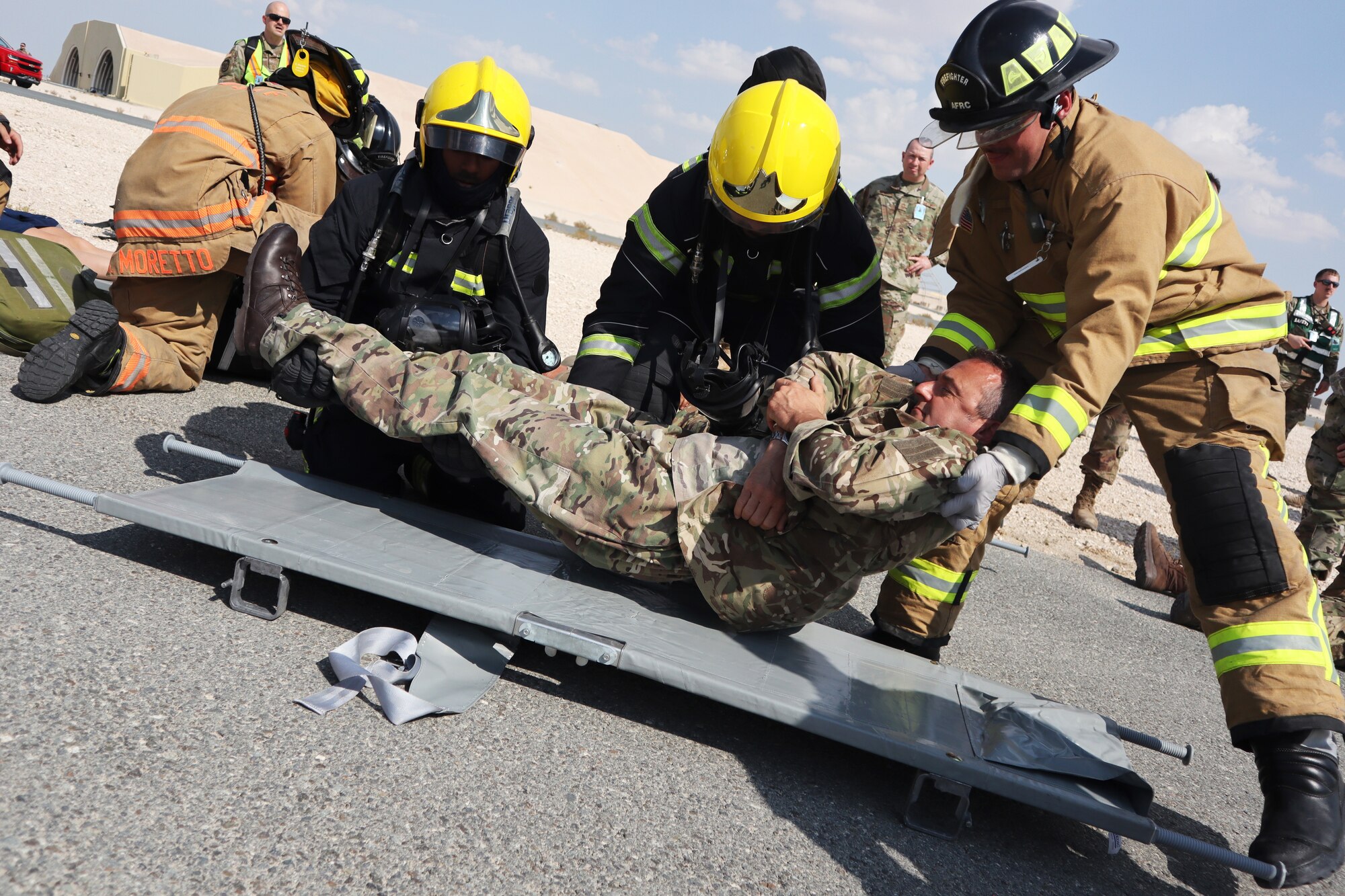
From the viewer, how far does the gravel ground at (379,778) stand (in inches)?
65.9

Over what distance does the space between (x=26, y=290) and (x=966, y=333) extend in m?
4.31

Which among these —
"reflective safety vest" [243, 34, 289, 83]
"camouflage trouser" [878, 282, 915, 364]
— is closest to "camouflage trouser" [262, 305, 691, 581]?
"camouflage trouser" [878, 282, 915, 364]

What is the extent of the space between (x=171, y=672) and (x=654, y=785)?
1143mm

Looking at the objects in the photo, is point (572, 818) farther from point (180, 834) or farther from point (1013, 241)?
point (1013, 241)

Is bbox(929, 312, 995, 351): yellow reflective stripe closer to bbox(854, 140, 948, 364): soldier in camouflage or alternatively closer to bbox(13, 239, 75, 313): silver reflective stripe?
bbox(13, 239, 75, 313): silver reflective stripe

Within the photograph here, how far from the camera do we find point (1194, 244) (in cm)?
267

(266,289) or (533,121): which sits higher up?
(533,121)

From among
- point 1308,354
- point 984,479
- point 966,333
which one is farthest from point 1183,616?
point 1308,354

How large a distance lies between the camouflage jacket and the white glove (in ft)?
19.8

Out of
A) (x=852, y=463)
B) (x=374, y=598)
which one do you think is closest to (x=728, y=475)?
(x=852, y=463)

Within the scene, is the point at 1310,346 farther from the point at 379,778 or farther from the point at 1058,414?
the point at 379,778

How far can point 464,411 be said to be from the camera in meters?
2.89

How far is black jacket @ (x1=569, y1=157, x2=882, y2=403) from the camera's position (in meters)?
3.62

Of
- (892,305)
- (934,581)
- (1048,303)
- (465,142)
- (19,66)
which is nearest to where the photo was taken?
(1048,303)
